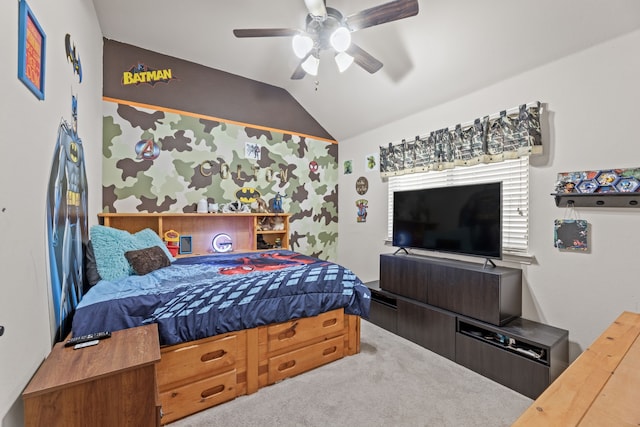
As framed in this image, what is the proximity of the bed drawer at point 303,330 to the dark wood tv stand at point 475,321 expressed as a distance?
849 millimetres

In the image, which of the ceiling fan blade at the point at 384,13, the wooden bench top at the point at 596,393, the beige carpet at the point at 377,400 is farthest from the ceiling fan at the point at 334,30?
the beige carpet at the point at 377,400

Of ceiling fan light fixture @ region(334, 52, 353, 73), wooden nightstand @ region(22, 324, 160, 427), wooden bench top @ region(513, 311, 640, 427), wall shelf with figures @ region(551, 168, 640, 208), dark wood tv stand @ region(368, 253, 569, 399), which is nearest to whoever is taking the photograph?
wooden bench top @ region(513, 311, 640, 427)

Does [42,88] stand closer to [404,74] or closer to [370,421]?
[370,421]

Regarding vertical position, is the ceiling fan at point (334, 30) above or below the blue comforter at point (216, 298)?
above

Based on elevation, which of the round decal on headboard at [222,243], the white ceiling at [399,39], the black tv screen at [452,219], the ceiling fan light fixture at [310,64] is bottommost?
the round decal on headboard at [222,243]

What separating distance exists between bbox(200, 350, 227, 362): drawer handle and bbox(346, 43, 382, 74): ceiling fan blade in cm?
241

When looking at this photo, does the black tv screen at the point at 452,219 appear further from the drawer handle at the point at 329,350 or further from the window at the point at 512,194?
the drawer handle at the point at 329,350

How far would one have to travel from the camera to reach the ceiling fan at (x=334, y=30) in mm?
1829

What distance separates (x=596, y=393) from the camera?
39.4 inches

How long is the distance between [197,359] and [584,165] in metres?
3.08

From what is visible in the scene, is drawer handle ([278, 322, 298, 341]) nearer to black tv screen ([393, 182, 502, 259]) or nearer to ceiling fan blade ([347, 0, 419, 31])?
black tv screen ([393, 182, 502, 259])

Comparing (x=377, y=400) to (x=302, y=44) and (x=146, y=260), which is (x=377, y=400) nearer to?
(x=146, y=260)


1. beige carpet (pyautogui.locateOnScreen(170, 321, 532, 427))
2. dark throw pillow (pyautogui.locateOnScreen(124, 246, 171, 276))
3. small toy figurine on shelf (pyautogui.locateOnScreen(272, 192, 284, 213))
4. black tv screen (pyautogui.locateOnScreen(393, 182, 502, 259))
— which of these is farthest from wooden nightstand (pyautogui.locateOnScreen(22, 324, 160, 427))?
small toy figurine on shelf (pyautogui.locateOnScreen(272, 192, 284, 213))

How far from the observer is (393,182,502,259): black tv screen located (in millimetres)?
2438
